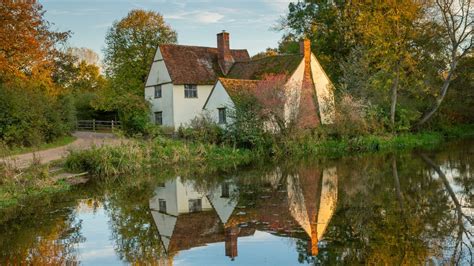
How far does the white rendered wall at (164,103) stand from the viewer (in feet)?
126

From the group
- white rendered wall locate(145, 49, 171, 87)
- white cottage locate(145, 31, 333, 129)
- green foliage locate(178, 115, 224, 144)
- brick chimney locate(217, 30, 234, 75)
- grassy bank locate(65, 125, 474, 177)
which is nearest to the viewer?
grassy bank locate(65, 125, 474, 177)

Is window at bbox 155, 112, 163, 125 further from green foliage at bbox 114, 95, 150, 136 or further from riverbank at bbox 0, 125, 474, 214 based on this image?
riverbank at bbox 0, 125, 474, 214

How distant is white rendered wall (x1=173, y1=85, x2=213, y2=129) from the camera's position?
38281 mm

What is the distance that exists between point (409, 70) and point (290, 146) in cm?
1387

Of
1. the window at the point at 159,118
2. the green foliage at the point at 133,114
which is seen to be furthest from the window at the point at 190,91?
the green foliage at the point at 133,114

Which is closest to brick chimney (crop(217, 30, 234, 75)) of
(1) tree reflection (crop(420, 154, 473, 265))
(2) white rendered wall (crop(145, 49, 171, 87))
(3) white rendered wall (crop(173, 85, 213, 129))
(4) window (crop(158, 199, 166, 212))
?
(3) white rendered wall (crop(173, 85, 213, 129))

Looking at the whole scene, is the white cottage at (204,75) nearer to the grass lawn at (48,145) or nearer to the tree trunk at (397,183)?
the grass lawn at (48,145)

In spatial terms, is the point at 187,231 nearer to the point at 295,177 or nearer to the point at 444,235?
the point at 444,235

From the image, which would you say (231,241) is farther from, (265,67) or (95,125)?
(95,125)

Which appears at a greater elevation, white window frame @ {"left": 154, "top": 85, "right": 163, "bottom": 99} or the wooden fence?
white window frame @ {"left": 154, "top": 85, "right": 163, "bottom": 99}

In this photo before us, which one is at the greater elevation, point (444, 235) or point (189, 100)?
point (189, 100)

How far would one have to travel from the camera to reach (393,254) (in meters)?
8.73

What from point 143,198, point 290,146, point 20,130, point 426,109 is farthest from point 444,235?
point 426,109

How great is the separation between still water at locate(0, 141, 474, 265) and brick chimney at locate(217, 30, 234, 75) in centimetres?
2314
